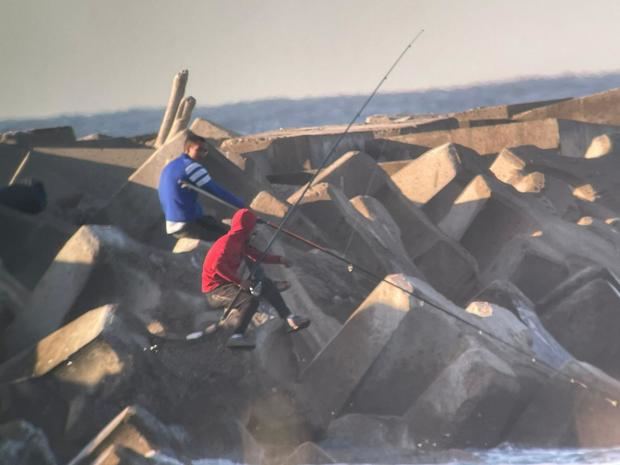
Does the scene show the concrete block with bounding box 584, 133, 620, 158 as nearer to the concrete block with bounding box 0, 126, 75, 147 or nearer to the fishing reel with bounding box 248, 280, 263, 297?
the concrete block with bounding box 0, 126, 75, 147

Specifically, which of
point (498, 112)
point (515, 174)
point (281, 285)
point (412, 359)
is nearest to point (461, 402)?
point (412, 359)

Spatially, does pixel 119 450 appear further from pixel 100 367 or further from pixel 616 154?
pixel 616 154

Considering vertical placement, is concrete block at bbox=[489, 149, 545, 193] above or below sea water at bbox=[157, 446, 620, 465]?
above

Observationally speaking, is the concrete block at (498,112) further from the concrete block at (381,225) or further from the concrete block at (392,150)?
the concrete block at (381,225)

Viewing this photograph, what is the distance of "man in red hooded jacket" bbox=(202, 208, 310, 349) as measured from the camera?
716 centimetres

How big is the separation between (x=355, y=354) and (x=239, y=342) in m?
Answer: 0.73

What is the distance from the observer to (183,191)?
25.3 ft

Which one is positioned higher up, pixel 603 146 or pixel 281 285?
pixel 281 285

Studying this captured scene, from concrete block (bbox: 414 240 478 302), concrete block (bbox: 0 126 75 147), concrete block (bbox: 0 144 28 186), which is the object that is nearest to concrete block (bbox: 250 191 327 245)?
concrete block (bbox: 414 240 478 302)

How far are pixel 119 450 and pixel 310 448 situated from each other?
1330 mm

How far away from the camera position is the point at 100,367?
21.9ft

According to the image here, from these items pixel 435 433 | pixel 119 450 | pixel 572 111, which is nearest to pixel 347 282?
pixel 435 433

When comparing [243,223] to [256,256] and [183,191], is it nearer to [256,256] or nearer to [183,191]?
[256,256]

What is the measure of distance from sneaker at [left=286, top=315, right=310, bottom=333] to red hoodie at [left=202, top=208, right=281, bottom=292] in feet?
→ 1.05
